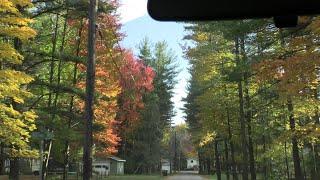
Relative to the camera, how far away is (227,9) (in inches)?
97.7

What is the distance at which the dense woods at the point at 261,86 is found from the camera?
57.6 feet

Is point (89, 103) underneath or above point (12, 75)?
underneath

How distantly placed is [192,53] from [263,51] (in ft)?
48.6

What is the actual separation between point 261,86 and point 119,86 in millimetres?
14311

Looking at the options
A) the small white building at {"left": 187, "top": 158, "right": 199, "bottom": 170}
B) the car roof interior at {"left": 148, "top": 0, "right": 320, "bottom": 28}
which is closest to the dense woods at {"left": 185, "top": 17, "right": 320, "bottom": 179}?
the car roof interior at {"left": 148, "top": 0, "right": 320, "bottom": 28}

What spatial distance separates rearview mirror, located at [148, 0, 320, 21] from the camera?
7.91 ft

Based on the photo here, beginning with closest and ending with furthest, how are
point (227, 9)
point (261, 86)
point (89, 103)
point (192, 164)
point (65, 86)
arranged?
point (227, 9) < point (89, 103) < point (65, 86) < point (261, 86) < point (192, 164)

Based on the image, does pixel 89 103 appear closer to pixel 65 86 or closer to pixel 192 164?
pixel 65 86

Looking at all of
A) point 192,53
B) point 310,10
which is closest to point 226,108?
point 192,53

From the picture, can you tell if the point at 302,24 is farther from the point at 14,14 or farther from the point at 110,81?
the point at 110,81

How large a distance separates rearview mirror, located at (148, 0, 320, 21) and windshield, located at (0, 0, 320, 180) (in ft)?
41.2

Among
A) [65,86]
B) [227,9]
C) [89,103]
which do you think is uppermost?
[65,86]

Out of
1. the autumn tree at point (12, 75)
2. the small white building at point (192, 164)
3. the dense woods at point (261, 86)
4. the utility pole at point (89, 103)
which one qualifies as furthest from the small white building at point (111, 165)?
the small white building at point (192, 164)

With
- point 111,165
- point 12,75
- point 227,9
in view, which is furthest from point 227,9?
point 111,165
